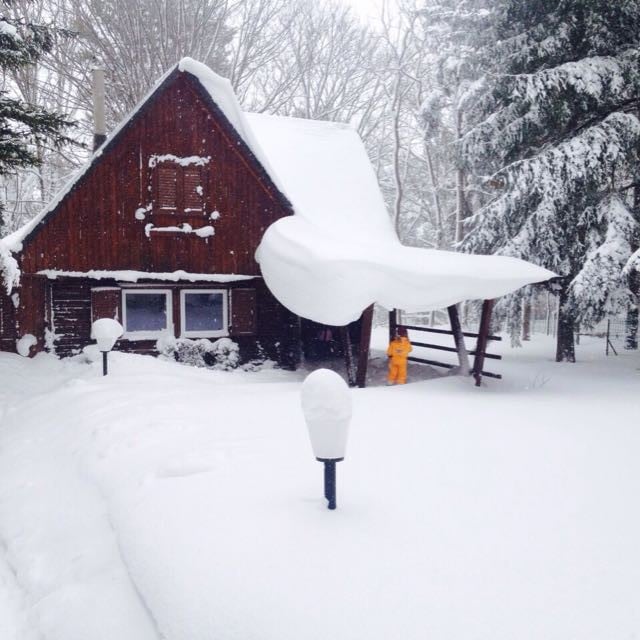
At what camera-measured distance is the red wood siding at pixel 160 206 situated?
1227 cm

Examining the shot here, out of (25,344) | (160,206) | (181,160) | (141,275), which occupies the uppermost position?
(181,160)

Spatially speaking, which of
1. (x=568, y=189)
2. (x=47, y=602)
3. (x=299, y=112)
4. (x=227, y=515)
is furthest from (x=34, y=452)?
(x=299, y=112)

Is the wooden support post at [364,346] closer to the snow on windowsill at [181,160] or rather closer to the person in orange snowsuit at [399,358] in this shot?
the person in orange snowsuit at [399,358]

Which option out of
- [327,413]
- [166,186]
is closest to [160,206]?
[166,186]

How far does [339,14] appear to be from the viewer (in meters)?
25.1

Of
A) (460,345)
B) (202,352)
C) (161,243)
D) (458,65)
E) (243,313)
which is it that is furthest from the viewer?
(458,65)

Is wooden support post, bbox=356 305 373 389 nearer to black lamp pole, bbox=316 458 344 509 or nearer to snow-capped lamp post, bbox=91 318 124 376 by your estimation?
snow-capped lamp post, bbox=91 318 124 376

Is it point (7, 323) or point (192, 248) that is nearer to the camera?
point (7, 323)

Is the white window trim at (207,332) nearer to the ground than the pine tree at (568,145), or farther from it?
nearer to the ground

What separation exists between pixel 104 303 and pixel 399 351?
6574 mm

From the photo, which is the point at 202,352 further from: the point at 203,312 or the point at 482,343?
the point at 482,343

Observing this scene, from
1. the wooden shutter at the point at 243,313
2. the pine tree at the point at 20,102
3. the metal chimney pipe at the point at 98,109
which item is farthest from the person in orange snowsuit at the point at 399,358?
the metal chimney pipe at the point at 98,109

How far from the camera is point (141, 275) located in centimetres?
1280

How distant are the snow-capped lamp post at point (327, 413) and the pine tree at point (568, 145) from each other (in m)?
9.48
